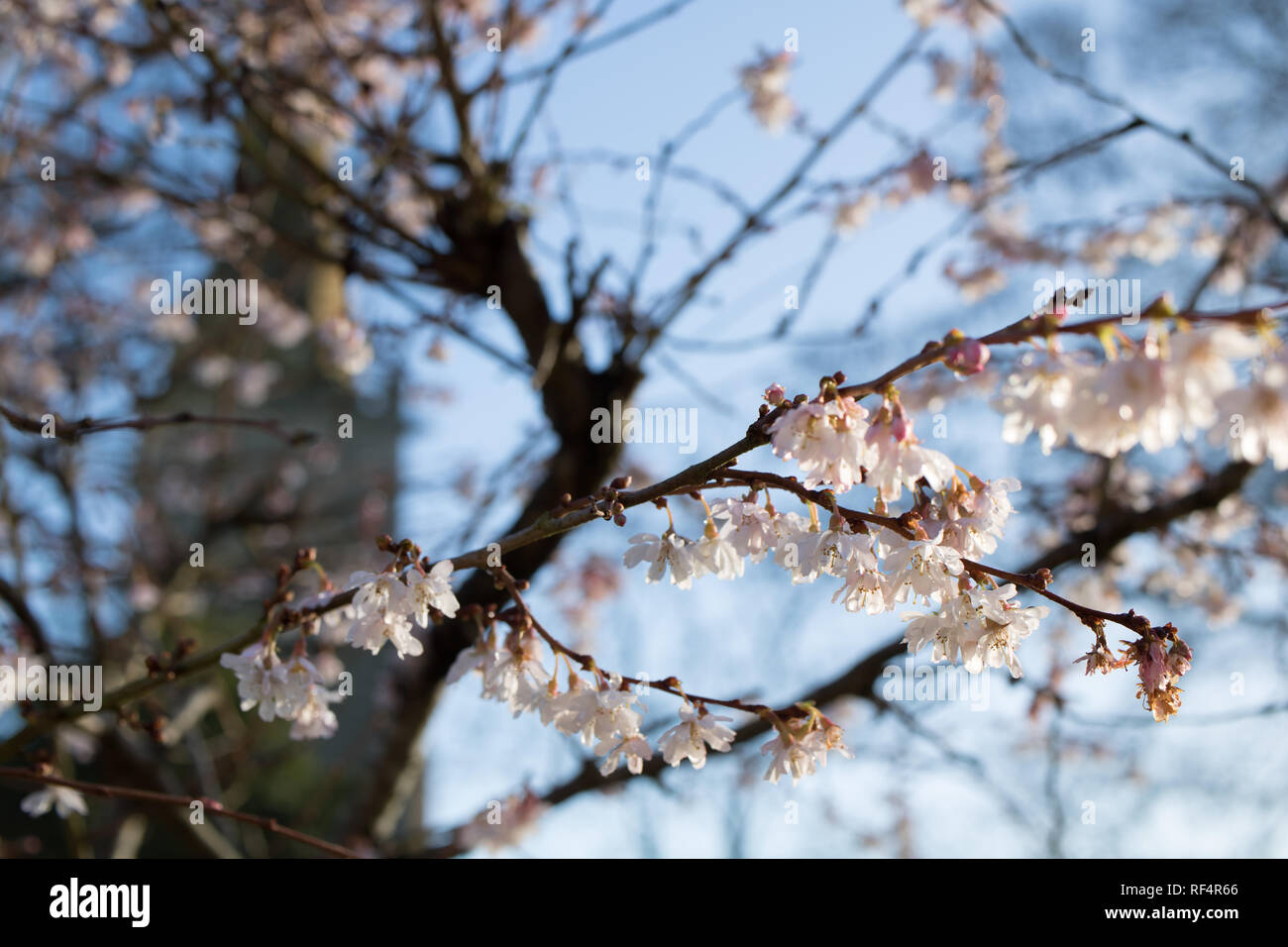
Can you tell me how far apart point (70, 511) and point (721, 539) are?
3158 millimetres

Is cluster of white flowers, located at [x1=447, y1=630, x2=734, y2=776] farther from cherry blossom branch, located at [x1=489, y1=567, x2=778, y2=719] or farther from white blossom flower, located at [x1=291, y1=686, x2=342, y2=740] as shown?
white blossom flower, located at [x1=291, y1=686, x2=342, y2=740]

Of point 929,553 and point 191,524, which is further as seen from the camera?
point 191,524

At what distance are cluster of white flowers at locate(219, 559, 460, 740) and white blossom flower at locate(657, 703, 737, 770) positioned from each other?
312 mm

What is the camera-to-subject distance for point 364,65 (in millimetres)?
3219

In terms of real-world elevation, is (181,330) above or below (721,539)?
above

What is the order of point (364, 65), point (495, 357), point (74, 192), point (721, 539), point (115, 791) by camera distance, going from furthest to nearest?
point (74, 192), point (364, 65), point (495, 357), point (115, 791), point (721, 539)

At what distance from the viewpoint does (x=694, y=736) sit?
3.90 feet

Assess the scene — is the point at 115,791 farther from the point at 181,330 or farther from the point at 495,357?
the point at 181,330

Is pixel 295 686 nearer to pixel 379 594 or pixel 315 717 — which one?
pixel 315 717

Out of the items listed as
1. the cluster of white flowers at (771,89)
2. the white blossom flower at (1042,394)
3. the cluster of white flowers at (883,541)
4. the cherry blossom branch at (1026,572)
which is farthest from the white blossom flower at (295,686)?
the cluster of white flowers at (771,89)

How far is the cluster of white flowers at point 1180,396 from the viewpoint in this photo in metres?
Answer: 0.77

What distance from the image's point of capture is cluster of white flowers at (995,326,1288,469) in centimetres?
77

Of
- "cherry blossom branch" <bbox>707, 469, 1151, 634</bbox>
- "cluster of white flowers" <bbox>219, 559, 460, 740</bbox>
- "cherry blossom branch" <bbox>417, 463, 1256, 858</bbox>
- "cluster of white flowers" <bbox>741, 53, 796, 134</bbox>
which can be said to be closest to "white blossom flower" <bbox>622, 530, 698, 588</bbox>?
"cherry blossom branch" <bbox>707, 469, 1151, 634</bbox>
